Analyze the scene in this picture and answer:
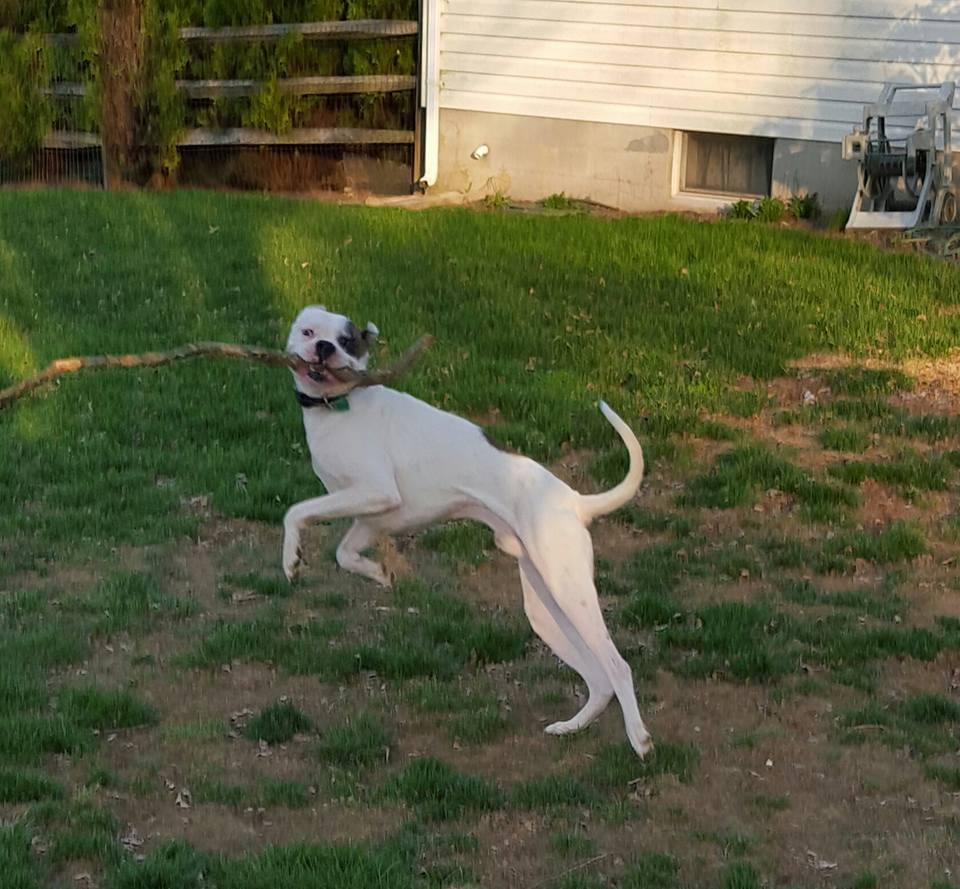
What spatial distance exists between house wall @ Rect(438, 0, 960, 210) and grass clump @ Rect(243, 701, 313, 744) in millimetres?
9271

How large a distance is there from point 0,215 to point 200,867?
9.98 m

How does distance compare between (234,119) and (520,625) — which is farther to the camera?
(234,119)

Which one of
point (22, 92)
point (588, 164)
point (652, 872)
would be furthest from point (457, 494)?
point (22, 92)

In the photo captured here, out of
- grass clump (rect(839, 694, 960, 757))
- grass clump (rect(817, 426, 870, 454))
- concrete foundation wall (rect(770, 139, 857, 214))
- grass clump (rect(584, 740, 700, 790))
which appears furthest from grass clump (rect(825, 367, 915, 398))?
concrete foundation wall (rect(770, 139, 857, 214))

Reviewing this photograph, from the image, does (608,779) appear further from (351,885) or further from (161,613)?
(161,613)

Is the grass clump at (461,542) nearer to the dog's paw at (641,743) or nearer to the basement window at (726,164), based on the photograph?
the dog's paw at (641,743)

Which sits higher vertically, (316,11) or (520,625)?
(316,11)

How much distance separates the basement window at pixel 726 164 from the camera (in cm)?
1398

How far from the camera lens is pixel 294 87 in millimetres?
15562

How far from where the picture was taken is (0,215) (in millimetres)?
13156

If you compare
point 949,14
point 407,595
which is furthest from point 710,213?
point 407,595

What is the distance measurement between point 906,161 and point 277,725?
28.0ft

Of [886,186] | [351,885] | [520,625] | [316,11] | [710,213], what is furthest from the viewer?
[316,11]

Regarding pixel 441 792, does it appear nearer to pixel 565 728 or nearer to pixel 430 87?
pixel 565 728
